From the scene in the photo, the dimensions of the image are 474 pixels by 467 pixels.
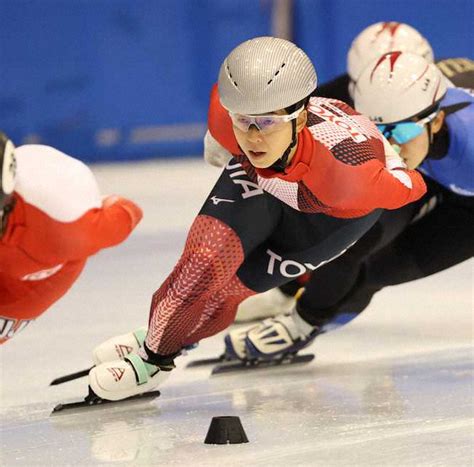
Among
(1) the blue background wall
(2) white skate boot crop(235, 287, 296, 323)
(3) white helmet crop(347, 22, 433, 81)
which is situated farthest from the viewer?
(1) the blue background wall

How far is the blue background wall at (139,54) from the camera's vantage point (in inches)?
461

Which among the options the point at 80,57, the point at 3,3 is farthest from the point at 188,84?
the point at 3,3

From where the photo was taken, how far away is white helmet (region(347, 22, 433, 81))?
249 inches

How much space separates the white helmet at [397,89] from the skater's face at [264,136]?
30.9 inches

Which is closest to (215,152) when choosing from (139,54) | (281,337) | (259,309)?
(281,337)

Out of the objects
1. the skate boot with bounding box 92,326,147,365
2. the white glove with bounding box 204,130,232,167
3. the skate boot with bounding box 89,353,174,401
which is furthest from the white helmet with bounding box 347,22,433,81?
the skate boot with bounding box 89,353,174,401

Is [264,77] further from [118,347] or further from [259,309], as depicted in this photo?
[259,309]

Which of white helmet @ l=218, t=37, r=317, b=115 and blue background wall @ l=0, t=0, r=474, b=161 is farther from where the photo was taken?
blue background wall @ l=0, t=0, r=474, b=161

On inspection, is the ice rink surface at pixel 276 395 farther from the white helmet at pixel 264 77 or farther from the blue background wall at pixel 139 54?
the blue background wall at pixel 139 54

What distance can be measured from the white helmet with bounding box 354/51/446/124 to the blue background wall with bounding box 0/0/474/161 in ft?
23.2

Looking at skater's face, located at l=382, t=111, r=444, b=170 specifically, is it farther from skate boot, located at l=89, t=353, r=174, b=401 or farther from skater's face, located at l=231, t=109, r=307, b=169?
skate boot, located at l=89, t=353, r=174, b=401

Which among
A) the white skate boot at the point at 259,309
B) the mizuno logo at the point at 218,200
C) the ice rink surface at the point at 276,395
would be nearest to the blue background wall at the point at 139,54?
the ice rink surface at the point at 276,395

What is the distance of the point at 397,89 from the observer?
484cm

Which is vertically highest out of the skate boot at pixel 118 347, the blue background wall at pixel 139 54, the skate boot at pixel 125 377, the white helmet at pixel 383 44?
the white helmet at pixel 383 44
